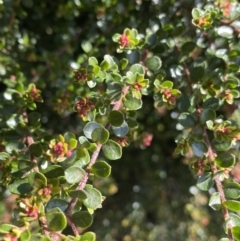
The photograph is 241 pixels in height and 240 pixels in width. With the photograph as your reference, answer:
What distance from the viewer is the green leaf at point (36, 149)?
70 cm

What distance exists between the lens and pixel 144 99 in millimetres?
Result: 1160

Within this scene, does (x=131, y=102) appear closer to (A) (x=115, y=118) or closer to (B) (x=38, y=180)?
(A) (x=115, y=118)

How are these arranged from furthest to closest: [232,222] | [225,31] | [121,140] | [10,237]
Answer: [225,31] → [121,140] → [232,222] → [10,237]

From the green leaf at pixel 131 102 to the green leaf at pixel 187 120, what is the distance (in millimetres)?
96

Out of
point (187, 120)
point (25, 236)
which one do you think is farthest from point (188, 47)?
point (25, 236)

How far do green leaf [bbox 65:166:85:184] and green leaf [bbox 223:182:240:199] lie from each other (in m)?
0.22

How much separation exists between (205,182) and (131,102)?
163mm

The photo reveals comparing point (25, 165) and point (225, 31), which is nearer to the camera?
point (25, 165)

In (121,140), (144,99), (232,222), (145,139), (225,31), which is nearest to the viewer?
(232,222)

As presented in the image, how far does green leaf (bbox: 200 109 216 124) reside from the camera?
0.73m

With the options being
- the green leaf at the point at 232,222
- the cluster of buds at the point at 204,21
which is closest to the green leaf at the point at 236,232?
the green leaf at the point at 232,222

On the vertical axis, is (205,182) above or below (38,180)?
below

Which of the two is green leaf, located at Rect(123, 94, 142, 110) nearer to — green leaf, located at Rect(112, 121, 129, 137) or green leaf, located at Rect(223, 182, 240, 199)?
green leaf, located at Rect(112, 121, 129, 137)

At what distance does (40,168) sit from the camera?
0.73m
